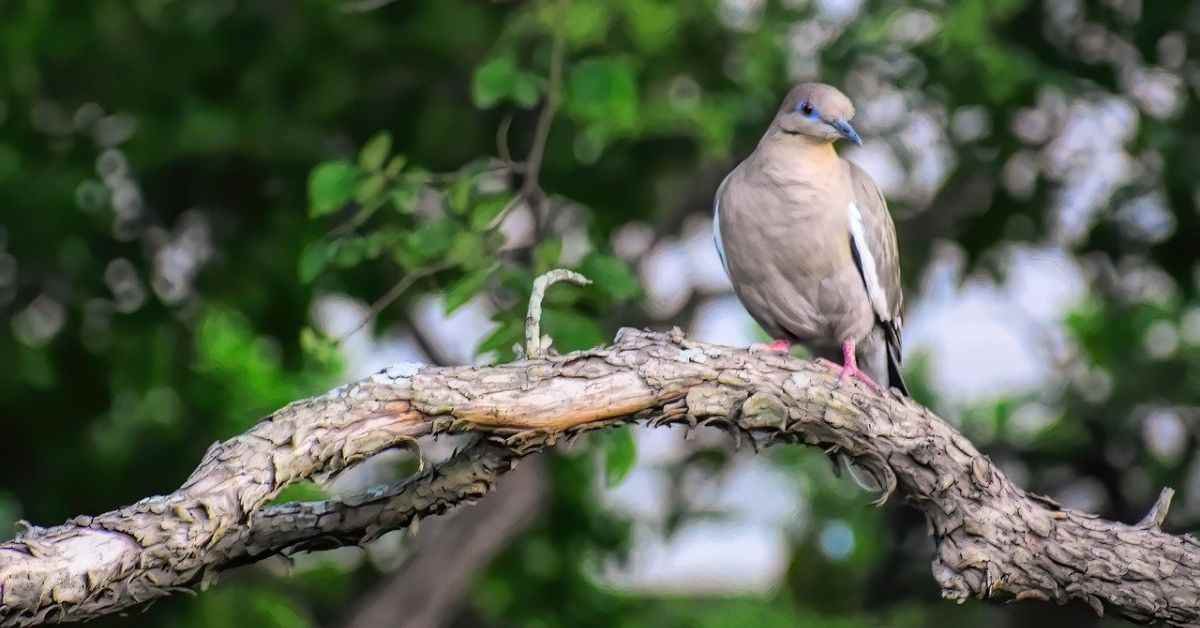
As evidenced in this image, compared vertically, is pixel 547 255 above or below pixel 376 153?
below

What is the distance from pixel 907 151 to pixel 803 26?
0.84m

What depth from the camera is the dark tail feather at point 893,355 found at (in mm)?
4684

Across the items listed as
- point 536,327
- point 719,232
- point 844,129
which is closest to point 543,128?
point 719,232

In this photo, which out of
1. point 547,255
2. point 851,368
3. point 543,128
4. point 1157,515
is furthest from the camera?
point 543,128

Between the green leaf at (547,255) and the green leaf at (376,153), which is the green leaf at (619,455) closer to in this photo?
the green leaf at (547,255)

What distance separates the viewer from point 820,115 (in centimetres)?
431

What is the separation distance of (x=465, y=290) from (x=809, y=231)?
0.86 metres

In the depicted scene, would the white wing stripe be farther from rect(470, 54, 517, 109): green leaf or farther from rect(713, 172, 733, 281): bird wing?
rect(470, 54, 517, 109): green leaf

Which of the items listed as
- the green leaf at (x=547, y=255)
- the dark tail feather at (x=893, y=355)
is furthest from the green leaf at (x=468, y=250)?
the dark tail feather at (x=893, y=355)

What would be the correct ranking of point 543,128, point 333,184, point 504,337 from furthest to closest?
point 543,128 < point 333,184 < point 504,337

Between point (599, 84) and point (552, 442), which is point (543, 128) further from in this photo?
point (552, 442)

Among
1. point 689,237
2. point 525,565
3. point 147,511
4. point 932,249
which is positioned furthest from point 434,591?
point 147,511

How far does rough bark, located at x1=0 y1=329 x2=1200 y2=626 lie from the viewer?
8.82ft

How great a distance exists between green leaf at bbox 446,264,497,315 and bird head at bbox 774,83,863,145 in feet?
2.77
